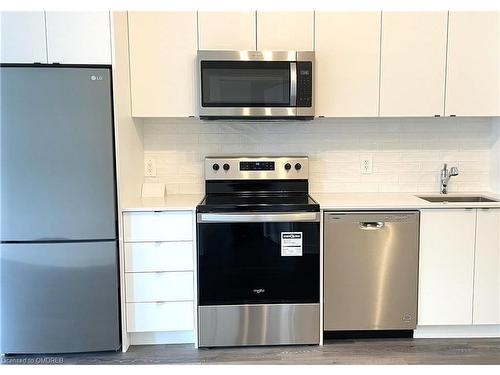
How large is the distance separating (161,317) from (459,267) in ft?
5.93

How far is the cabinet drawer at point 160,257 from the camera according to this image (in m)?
2.27

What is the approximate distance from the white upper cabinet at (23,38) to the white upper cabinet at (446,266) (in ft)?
7.60

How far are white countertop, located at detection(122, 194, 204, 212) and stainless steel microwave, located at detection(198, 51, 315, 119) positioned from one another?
547mm

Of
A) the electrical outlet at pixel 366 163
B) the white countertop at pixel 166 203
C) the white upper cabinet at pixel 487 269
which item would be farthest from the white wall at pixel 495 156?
the white countertop at pixel 166 203

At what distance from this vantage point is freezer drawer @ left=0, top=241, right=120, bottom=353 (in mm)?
2133

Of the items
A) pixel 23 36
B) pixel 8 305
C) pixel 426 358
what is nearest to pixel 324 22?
pixel 23 36

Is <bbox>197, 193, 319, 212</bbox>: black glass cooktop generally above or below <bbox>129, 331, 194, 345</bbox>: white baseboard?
above

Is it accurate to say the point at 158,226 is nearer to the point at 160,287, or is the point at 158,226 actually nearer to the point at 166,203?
the point at 166,203

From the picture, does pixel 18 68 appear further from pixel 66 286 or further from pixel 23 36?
pixel 66 286

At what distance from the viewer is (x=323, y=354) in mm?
2307

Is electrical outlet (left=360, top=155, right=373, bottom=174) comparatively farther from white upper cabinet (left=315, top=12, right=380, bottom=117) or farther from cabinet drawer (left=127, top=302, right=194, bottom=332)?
cabinet drawer (left=127, top=302, right=194, bottom=332)

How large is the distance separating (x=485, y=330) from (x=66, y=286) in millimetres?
2536

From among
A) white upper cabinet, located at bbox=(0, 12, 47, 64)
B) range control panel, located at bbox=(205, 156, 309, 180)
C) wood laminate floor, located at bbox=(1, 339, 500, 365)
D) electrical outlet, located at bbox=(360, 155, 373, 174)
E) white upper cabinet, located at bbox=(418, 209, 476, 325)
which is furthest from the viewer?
electrical outlet, located at bbox=(360, 155, 373, 174)

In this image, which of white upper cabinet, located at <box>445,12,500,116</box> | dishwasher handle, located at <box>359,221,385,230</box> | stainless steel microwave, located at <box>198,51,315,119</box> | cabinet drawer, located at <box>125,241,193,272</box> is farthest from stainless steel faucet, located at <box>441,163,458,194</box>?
cabinet drawer, located at <box>125,241,193,272</box>
